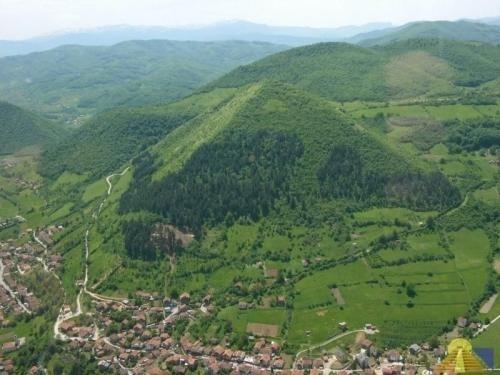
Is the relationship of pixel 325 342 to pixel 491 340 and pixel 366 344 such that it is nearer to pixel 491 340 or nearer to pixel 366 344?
pixel 366 344

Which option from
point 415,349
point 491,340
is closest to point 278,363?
point 415,349

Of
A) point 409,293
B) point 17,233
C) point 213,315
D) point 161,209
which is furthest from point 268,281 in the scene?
point 17,233

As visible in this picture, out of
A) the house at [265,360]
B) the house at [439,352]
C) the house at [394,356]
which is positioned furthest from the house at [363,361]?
the house at [265,360]

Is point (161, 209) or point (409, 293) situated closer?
point (409, 293)

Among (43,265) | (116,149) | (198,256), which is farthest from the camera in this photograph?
(116,149)

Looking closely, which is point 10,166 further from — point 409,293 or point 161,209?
point 409,293

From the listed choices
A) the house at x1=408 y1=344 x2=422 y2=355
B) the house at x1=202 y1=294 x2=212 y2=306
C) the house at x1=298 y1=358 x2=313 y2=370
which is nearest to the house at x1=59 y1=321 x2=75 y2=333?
the house at x1=202 y1=294 x2=212 y2=306
